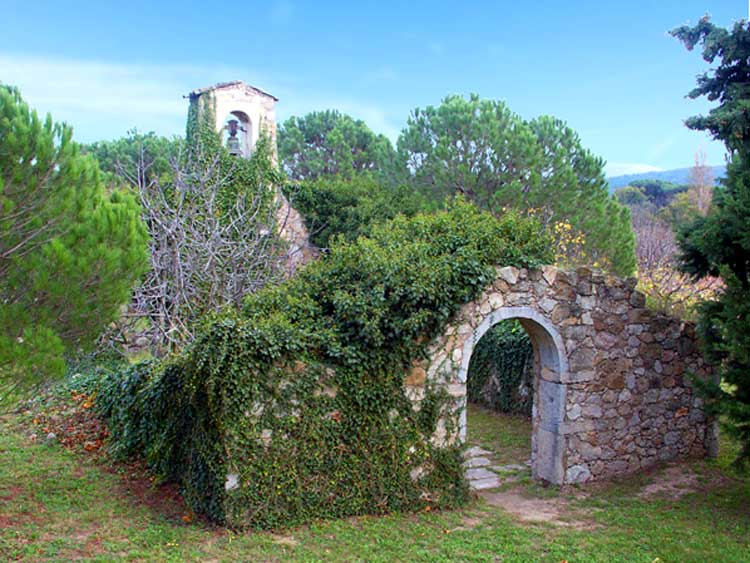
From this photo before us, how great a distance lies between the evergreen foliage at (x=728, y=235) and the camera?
22.3 ft

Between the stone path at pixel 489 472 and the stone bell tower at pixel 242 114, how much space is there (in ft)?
26.5

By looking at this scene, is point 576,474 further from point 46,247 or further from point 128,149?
point 128,149

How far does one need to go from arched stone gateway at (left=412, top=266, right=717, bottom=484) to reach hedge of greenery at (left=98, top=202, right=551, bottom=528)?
299 millimetres

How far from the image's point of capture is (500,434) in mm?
11055

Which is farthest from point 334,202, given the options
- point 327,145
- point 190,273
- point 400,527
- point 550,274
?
point 400,527

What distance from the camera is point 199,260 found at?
1041cm

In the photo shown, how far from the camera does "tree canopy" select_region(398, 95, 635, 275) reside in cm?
1759

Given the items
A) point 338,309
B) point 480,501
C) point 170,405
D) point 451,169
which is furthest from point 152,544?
point 451,169

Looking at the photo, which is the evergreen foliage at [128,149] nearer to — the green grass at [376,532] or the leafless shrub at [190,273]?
the leafless shrub at [190,273]

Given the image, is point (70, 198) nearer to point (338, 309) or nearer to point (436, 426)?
point (338, 309)

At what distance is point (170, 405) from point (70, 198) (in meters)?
3.26

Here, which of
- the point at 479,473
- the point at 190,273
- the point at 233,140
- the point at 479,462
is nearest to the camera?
the point at 479,473

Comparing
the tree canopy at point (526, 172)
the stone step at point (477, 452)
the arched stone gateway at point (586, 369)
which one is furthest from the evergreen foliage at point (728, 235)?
the tree canopy at point (526, 172)

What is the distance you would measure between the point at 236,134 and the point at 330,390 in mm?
11631
